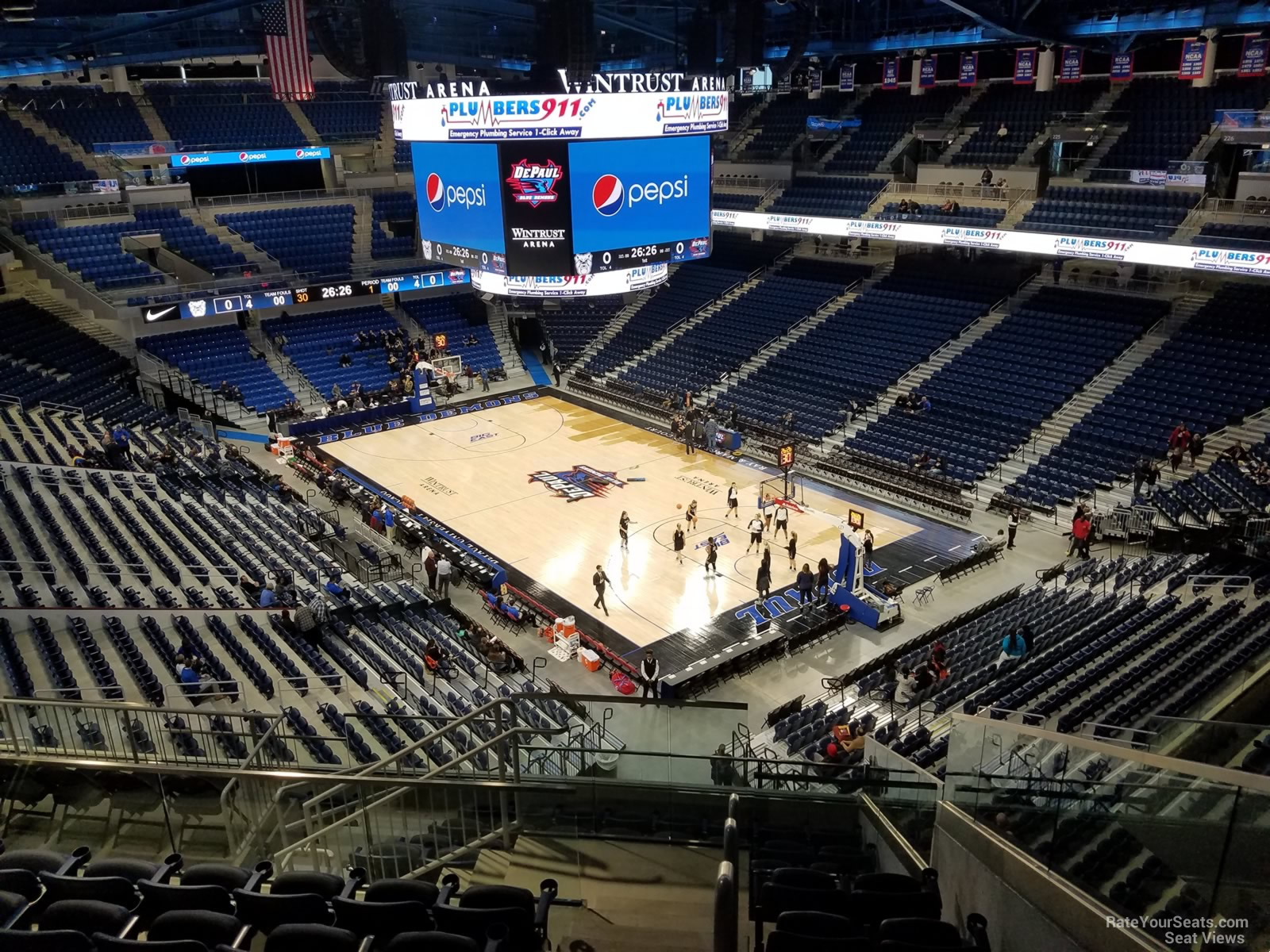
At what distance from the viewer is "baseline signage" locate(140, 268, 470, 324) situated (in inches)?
1222

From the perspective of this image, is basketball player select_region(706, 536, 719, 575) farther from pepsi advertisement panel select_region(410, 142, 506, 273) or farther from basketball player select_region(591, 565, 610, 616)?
pepsi advertisement panel select_region(410, 142, 506, 273)

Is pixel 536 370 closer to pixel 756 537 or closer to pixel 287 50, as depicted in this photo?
pixel 287 50

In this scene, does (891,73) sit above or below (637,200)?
above

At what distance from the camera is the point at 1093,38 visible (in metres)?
28.9

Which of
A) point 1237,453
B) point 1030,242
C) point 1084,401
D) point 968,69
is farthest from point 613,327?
point 1237,453

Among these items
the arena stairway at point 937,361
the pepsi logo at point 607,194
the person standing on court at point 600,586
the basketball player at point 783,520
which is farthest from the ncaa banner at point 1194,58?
the person standing on court at point 600,586

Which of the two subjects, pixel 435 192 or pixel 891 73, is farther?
pixel 891 73

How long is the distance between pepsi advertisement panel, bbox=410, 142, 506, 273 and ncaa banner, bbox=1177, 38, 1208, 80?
22.8 metres

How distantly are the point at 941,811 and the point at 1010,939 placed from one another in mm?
1173

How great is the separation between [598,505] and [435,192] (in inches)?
345

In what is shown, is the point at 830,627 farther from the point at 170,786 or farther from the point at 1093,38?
the point at 1093,38

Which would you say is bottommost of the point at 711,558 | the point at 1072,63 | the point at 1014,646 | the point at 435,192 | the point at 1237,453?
the point at 711,558

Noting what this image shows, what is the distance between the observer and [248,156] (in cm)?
3769

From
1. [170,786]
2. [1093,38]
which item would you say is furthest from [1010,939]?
[1093,38]
